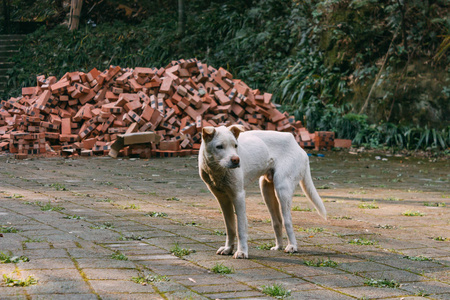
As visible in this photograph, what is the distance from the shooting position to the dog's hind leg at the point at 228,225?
4203 mm

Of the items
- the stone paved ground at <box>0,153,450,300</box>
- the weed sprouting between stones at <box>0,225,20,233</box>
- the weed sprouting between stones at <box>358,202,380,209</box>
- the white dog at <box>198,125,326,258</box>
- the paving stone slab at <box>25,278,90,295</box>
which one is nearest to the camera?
the paving stone slab at <box>25,278,90,295</box>

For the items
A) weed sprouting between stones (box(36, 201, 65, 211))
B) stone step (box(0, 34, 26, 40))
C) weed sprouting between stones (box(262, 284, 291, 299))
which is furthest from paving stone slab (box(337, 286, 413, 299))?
stone step (box(0, 34, 26, 40))

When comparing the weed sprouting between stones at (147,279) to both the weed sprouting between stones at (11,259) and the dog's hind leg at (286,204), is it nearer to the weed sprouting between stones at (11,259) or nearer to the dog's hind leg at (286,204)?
the weed sprouting between stones at (11,259)

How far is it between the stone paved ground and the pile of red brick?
3872mm

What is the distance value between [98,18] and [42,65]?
4.13 meters

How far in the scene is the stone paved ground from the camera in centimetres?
325

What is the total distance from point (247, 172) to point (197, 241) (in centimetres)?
82

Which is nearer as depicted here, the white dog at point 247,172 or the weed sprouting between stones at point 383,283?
the weed sprouting between stones at point 383,283

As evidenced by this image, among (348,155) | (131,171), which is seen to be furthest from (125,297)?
(348,155)

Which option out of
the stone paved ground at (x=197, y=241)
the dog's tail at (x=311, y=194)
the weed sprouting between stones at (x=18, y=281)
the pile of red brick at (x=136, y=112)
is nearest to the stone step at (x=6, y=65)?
the pile of red brick at (x=136, y=112)

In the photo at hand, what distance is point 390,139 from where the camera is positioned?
14.5m

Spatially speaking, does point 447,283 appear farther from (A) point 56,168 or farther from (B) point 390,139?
(B) point 390,139

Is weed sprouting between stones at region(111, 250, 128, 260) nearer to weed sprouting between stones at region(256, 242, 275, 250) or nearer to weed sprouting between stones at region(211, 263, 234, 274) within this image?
weed sprouting between stones at region(211, 263, 234, 274)

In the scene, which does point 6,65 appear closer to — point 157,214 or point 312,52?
point 312,52
